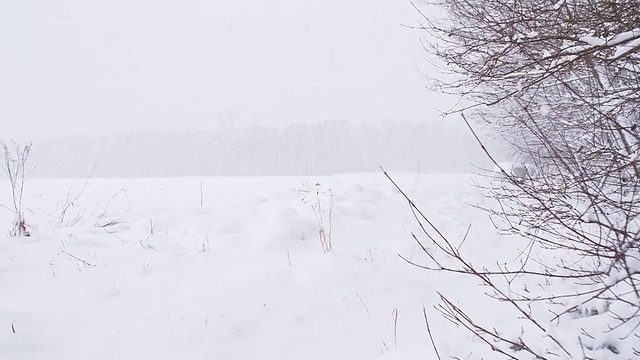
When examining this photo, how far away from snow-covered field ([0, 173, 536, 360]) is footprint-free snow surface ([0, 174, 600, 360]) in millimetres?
12

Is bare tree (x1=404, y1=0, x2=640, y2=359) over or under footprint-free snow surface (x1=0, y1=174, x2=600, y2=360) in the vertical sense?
over

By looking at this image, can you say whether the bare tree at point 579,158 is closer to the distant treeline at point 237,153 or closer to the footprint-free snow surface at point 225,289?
the footprint-free snow surface at point 225,289

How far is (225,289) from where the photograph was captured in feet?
10.5

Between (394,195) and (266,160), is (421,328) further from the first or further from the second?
(266,160)

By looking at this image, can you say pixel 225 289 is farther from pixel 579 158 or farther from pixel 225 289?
pixel 579 158

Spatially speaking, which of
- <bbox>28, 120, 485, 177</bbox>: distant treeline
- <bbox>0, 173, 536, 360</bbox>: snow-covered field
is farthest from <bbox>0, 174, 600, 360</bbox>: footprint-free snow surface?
<bbox>28, 120, 485, 177</bbox>: distant treeline

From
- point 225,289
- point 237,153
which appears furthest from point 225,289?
point 237,153

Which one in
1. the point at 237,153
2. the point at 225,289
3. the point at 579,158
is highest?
the point at 237,153

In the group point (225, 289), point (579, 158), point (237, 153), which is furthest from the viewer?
point (237, 153)

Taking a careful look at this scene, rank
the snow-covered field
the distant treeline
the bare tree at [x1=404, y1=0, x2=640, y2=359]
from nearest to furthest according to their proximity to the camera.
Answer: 1. the bare tree at [x1=404, y1=0, x2=640, y2=359]
2. the snow-covered field
3. the distant treeline

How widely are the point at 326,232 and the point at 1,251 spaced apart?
11.2 ft

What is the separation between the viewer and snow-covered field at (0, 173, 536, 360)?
8.30ft

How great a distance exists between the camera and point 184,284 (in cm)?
329

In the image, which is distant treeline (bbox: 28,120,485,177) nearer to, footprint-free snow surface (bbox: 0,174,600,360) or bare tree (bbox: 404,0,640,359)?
footprint-free snow surface (bbox: 0,174,600,360)
